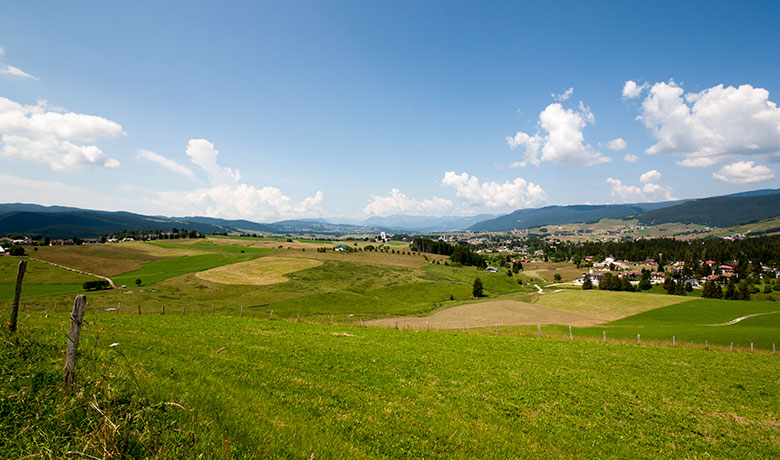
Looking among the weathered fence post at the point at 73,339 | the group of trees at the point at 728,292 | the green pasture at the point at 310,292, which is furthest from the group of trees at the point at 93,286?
the group of trees at the point at 728,292

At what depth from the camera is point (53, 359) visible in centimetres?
757

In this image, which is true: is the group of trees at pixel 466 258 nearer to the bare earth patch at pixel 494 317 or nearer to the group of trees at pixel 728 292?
the bare earth patch at pixel 494 317

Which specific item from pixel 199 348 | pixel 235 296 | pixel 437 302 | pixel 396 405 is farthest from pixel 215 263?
pixel 396 405

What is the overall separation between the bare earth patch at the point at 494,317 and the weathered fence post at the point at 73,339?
2148 inches

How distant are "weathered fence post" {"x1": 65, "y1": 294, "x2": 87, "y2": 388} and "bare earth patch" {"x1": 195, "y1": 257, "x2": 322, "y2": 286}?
90.4 meters

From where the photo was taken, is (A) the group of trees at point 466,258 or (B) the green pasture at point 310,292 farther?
(A) the group of trees at point 466,258

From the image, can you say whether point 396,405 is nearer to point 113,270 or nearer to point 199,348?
point 199,348

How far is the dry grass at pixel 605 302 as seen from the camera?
77125 millimetres

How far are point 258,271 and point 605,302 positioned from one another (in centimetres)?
10440

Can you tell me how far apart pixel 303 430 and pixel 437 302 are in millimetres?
89240

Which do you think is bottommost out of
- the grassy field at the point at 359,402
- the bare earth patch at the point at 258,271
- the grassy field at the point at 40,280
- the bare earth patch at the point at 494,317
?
the bare earth patch at the point at 494,317

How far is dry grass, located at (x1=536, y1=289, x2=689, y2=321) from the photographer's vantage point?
77.1 meters

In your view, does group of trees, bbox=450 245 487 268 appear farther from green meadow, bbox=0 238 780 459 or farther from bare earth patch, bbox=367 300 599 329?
green meadow, bbox=0 238 780 459

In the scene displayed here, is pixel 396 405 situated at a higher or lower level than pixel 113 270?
higher
